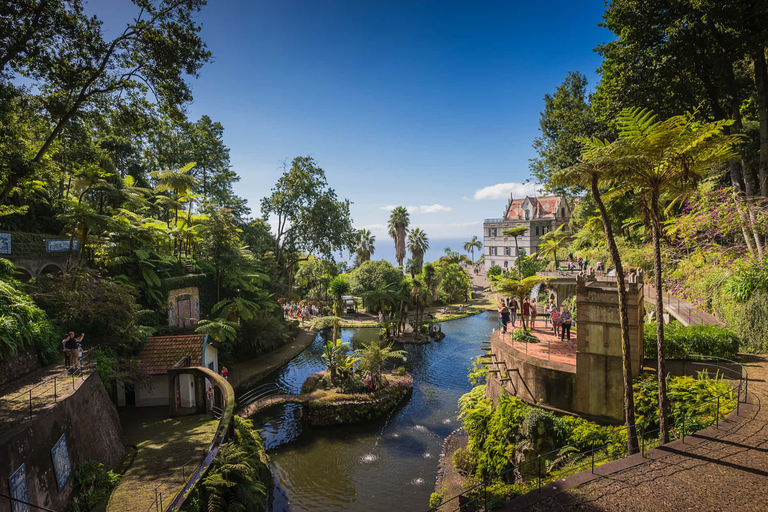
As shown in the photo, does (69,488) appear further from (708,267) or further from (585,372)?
(708,267)

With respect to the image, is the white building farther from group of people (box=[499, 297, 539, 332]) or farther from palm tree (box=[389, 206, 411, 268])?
group of people (box=[499, 297, 539, 332])

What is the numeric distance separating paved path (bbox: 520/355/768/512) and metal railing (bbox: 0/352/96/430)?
1082 centimetres

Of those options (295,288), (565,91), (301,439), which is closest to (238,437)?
(301,439)

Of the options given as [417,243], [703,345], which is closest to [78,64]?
[703,345]

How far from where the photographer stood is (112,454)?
10.5 metres

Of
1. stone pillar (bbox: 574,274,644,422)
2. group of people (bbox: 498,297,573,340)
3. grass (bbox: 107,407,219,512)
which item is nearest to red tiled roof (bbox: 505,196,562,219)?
group of people (bbox: 498,297,573,340)

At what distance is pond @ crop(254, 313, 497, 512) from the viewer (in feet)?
42.7

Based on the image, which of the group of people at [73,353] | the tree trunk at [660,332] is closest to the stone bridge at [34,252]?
the group of people at [73,353]

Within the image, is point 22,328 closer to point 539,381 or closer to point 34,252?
point 34,252

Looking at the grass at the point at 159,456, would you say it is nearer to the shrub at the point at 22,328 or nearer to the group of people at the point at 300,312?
the shrub at the point at 22,328

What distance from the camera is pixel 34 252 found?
18531 millimetres

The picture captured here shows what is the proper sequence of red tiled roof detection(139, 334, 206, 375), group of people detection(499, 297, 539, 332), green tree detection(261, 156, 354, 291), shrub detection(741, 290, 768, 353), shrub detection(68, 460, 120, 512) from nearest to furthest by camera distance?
shrub detection(68, 460, 120, 512) → shrub detection(741, 290, 768, 353) → red tiled roof detection(139, 334, 206, 375) → group of people detection(499, 297, 539, 332) → green tree detection(261, 156, 354, 291)

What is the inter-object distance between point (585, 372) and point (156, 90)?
16.1 m

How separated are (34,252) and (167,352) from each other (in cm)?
966
